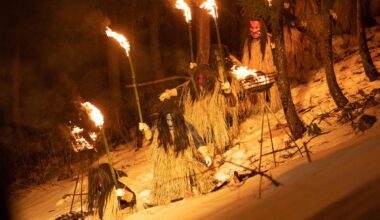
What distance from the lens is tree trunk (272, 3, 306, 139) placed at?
827 cm

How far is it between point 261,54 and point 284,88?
2.76 metres

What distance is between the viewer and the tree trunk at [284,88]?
27.1 ft

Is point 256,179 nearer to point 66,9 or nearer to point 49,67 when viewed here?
point 66,9

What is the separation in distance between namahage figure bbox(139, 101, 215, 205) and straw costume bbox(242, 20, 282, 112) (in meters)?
2.63

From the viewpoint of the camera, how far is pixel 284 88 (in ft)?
27.1

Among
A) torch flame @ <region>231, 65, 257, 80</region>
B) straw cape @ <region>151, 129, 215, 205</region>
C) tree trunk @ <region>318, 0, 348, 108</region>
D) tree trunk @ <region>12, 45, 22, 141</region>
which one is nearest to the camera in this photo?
straw cape @ <region>151, 129, 215, 205</region>

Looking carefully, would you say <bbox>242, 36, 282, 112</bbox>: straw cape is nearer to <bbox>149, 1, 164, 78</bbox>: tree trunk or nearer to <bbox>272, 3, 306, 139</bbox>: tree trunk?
<bbox>272, 3, 306, 139</bbox>: tree trunk

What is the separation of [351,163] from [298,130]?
3164 mm

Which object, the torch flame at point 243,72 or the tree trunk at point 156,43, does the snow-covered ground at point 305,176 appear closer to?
the torch flame at point 243,72

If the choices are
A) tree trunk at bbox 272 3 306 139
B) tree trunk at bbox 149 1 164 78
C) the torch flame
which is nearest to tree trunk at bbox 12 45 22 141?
tree trunk at bbox 149 1 164 78

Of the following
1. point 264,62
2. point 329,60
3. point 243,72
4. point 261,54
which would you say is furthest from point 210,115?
point 261,54

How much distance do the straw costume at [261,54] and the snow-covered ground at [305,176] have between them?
42 centimetres

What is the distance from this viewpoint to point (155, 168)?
8.09m

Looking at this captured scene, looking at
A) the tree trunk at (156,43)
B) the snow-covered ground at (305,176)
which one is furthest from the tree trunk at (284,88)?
the tree trunk at (156,43)
